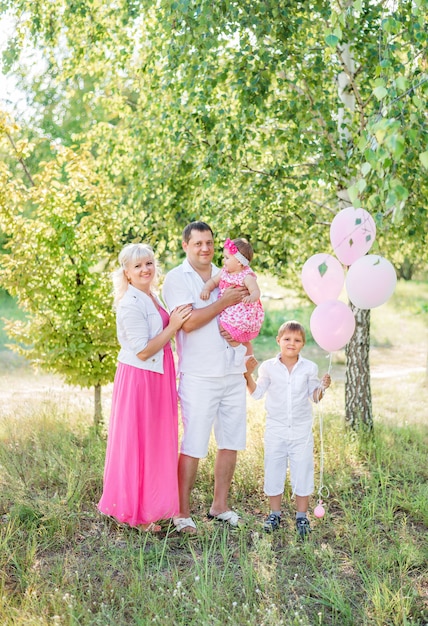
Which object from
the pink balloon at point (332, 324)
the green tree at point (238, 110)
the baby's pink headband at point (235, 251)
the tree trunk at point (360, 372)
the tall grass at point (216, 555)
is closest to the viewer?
the tall grass at point (216, 555)

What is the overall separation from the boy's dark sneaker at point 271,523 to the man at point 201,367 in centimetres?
19

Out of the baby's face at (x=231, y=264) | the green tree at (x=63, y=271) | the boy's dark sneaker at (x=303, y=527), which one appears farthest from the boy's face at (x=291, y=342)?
the green tree at (x=63, y=271)

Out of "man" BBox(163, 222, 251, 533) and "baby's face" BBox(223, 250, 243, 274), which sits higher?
"baby's face" BBox(223, 250, 243, 274)

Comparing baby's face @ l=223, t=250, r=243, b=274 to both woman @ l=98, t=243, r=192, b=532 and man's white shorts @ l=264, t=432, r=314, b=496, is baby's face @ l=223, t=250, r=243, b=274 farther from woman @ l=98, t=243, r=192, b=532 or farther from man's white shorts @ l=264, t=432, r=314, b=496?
man's white shorts @ l=264, t=432, r=314, b=496

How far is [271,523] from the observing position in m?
4.16

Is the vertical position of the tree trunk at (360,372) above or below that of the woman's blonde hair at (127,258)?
below

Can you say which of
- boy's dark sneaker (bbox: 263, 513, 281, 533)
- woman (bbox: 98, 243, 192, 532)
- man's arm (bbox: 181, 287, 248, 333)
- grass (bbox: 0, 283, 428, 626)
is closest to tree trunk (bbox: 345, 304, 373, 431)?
grass (bbox: 0, 283, 428, 626)

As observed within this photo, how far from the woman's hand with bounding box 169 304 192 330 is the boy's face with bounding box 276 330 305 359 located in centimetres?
58

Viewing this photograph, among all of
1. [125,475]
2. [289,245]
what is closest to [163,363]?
[125,475]

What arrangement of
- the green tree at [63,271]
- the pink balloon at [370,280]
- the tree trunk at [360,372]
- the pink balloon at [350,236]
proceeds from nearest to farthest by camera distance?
the pink balloon at [370,280], the pink balloon at [350,236], the green tree at [63,271], the tree trunk at [360,372]

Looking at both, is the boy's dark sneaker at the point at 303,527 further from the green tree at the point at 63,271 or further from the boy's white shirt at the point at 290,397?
the green tree at the point at 63,271

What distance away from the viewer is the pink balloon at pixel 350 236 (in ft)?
12.0

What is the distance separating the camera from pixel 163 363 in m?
4.07

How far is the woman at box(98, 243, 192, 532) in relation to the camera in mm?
3977
